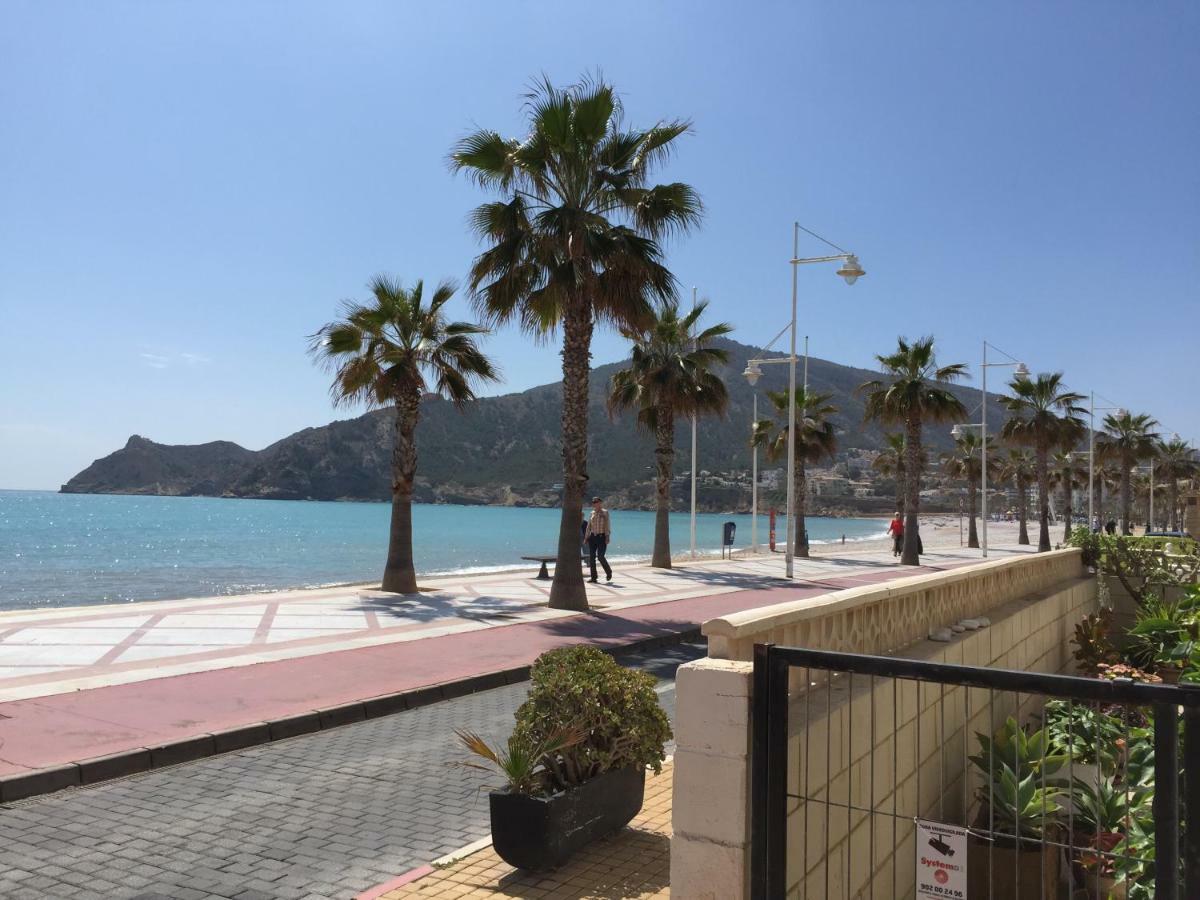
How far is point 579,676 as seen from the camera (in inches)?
200

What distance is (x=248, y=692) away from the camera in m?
9.36

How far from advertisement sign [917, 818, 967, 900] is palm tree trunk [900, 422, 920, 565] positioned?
33.3m

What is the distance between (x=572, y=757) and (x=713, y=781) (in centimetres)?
192

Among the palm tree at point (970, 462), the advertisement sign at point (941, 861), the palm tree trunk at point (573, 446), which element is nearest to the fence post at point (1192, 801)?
the advertisement sign at point (941, 861)

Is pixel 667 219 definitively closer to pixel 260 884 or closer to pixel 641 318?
pixel 641 318

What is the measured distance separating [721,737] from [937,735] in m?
1.90

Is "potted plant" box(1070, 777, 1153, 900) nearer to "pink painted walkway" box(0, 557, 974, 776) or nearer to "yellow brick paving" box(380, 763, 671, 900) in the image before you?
"yellow brick paving" box(380, 763, 671, 900)

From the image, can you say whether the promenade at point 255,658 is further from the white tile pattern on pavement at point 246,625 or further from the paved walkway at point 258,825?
the paved walkway at point 258,825

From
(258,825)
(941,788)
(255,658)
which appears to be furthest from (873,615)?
(255,658)

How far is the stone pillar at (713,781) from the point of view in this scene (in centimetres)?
315

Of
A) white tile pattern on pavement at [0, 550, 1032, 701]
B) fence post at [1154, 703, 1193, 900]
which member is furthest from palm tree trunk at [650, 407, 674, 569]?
fence post at [1154, 703, 1193, 900]

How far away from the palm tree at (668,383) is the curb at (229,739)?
17785 mm

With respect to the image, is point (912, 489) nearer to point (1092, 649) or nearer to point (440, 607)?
point (440, 607)

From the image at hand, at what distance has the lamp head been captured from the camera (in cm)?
2311
